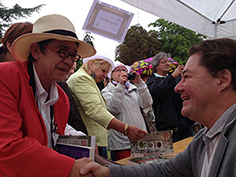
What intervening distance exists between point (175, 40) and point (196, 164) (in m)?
25.4

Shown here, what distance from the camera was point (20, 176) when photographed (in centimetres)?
116

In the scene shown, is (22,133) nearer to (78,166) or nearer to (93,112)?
(78,166)

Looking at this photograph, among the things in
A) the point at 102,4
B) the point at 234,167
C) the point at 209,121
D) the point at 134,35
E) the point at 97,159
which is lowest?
the point at 97,159

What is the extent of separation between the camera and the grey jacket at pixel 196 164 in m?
0.93

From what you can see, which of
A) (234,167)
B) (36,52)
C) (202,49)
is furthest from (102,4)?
(234,167)

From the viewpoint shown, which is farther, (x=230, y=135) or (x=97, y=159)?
(x=97, y=159)

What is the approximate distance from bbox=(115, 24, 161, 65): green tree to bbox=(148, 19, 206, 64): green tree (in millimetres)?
2079

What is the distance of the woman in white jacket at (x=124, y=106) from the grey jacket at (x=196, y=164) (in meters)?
1.35

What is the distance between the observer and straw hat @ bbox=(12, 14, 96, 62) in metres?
1.46

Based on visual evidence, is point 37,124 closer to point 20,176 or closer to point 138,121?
point 20,176

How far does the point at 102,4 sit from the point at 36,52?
1065 millimetres

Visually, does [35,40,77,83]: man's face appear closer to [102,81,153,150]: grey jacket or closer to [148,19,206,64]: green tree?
[102,81,153,150]: grey jacket

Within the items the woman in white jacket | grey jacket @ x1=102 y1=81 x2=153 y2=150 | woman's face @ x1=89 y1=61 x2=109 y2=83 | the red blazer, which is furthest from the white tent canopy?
the red blazer

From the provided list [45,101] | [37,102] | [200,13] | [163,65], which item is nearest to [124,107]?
[163,65]
